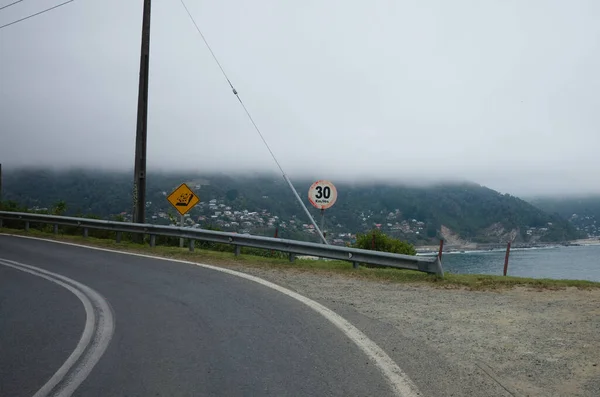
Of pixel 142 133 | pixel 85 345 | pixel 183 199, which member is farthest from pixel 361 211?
pixel 85 345

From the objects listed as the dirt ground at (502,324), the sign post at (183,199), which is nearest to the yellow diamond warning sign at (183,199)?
the sign post at (183,199)

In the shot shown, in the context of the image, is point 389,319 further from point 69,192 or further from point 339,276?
point 69,192

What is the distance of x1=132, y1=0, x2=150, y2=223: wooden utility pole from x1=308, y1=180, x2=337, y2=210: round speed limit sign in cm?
726

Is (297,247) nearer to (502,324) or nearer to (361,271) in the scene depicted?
(361,271)

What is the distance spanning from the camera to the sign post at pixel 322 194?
1384 cm

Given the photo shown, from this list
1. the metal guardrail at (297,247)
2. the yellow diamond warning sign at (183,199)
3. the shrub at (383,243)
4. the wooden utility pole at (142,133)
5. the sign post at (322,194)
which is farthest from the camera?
the shrub at (383,243)

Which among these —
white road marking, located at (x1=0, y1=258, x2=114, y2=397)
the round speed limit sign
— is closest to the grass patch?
the round speed limit sign

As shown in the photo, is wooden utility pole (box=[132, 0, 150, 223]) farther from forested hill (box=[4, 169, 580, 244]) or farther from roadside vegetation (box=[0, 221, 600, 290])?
forested hill (box=[4, 169, 580, 244])

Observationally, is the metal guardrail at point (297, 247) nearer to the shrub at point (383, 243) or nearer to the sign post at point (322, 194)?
the sign post at point (322, 194)

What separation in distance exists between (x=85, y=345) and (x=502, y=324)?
5.35 metres

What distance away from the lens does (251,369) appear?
198 inches

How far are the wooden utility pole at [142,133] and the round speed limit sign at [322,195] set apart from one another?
7264 mm

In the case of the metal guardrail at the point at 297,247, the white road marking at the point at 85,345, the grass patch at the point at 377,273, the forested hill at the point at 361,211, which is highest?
the forested hill at the point at 361,211

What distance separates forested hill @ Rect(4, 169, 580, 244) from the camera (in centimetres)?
2770
